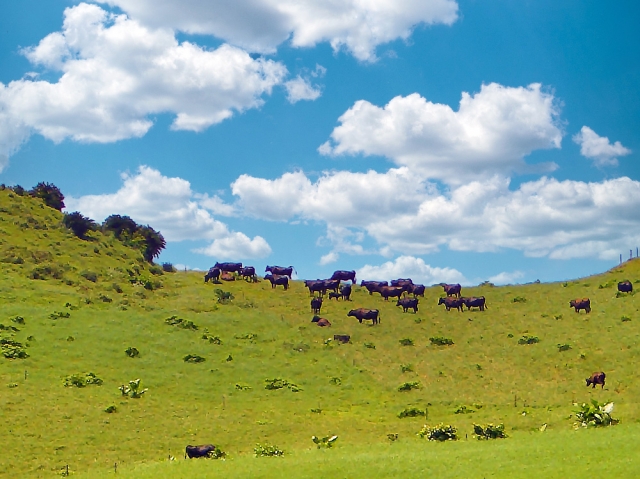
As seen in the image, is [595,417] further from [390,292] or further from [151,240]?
[151,240]

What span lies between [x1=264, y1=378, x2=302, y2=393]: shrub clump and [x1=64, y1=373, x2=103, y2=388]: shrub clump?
10.5m

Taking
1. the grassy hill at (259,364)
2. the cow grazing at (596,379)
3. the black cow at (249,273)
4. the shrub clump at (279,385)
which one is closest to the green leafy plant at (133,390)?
the grassy hill at (259,364)

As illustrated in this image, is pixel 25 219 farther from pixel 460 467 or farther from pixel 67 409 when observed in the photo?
pixel 460 467

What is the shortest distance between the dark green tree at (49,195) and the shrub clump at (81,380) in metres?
56.1

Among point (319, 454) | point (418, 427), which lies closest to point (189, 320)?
point (418, 427)

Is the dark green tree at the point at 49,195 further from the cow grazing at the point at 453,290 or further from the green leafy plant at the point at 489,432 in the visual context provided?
the green leafy plant at the point at 489,432

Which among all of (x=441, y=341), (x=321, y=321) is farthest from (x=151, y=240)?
(x=441, y=341)

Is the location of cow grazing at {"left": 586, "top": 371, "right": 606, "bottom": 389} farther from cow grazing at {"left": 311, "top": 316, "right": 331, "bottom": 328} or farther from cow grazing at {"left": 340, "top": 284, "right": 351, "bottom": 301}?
cow grazing at {"left": 340, "top": 284, "right": 351, "bottom": 301}

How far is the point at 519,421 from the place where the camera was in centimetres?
3534

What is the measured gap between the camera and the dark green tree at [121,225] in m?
91.9

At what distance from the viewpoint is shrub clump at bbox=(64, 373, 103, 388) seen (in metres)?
41.1

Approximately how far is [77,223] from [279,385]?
47.1 m

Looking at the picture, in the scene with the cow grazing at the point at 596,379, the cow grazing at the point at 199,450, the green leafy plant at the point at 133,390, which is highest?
the green leafy plant at the point at 133,390

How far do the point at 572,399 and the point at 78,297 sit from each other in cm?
4130
